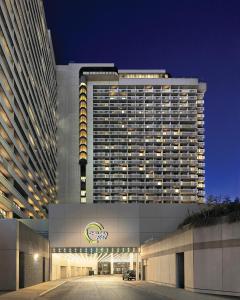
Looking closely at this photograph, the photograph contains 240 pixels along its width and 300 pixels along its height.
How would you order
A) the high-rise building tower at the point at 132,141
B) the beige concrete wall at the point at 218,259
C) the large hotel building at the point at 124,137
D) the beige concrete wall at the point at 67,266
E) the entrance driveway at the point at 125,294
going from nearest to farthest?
the beige concrete wall at the point at 218,259 → the entrance driveway at the point at 125,294 → the beige concrete wall at the point at 67,266 → the large hotel building at the point at 124,137 → the high-rise building tower at the point at 132,141

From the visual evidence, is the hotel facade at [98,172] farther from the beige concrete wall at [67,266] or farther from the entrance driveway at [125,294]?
the entrance driveway at [125,294]

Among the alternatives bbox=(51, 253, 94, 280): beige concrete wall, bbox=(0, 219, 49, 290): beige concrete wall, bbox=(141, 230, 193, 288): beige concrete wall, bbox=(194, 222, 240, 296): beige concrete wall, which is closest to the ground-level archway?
bbox=(51, 253, 94, 280): beige concrete wall

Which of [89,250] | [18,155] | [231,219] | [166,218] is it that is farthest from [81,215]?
[231,219]

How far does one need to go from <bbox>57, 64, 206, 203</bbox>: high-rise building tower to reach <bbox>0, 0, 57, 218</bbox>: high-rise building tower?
3368cm

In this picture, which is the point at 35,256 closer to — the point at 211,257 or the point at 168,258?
the point at 168,258

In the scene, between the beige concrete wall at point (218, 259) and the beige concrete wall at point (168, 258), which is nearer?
the beige concrete wall at point (218, 259)

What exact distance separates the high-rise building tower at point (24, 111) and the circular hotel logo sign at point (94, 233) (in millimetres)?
11932

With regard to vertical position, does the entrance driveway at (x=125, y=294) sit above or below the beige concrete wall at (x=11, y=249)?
below

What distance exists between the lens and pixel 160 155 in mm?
172375

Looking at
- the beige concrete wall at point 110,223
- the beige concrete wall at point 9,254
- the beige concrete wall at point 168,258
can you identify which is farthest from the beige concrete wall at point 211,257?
the beige concrete wall at point 110,223

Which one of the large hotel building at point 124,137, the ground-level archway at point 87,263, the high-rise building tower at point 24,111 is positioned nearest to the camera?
the ground-level archway at point 87,263

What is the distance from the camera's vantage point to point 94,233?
73625 mm

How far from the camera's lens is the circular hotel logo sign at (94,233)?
73.6m

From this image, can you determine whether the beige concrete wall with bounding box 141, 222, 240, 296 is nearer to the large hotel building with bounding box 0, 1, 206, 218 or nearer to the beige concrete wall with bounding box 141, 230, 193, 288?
the beige concrete wall with bounding box 141, 230, 193, 288
